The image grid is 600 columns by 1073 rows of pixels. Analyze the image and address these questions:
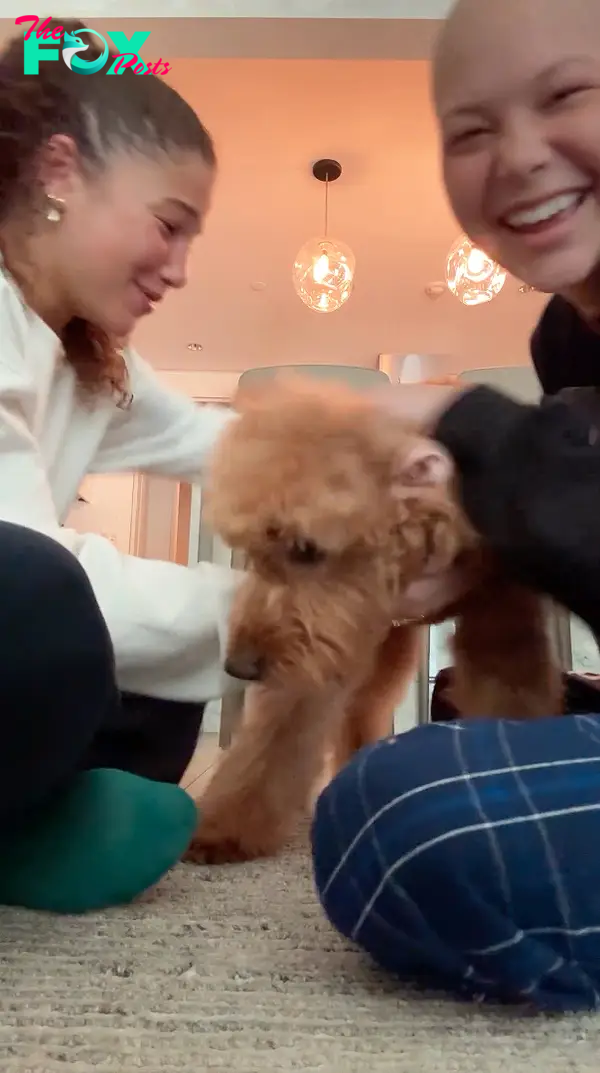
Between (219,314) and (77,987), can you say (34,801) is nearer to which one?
(77,987)

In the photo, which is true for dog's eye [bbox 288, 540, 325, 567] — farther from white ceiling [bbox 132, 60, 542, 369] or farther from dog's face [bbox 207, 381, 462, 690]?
white ceiling [bbox 132, 60, 542, 369]

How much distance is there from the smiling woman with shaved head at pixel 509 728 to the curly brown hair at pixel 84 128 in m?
0.33

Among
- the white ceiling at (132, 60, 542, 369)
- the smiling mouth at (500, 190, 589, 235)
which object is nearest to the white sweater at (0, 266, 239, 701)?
the smiling mouth at (500, 190, 589, 235)

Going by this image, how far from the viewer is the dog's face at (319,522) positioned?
2.46 ft

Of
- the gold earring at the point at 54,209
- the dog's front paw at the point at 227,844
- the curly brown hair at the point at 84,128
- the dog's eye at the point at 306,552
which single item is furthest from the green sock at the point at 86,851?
the gold earring at the point at 54,209

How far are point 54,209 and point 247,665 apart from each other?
565 mm

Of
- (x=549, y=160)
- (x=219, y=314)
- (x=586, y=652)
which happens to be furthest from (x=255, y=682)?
(x=219, y=314)

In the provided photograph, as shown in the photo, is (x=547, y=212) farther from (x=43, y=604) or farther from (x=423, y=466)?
(x=43, y=604)

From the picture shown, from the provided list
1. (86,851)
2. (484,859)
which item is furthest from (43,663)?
(484,859)

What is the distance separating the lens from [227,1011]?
0.54m

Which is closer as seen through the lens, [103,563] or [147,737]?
[103,563]

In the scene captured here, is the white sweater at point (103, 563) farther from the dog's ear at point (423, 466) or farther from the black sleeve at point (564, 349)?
the black sleeve at point (564, 349)

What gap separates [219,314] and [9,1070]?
3.85 m

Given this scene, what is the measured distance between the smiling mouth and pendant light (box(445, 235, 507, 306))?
1774mm
